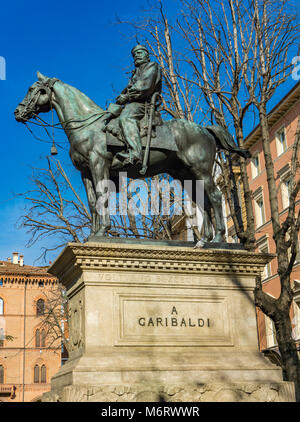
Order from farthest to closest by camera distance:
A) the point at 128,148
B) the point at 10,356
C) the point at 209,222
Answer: the point at 10,356, the point at 209,222, the point at 128,148

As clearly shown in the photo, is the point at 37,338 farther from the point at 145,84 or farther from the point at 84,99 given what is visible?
the point at 145,84

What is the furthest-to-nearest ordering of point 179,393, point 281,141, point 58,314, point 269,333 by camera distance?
point 58,314
point 281,141
point 269,333
point 179,393

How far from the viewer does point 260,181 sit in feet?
139

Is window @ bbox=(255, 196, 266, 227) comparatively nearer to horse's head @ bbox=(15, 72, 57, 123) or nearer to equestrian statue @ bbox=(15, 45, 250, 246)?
equestrian statue @ bbox=(15, 45, 250, 246)

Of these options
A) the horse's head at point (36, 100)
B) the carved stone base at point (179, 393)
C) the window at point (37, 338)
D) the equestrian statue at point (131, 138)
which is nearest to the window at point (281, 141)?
the equestrian statue at point (131, 138)

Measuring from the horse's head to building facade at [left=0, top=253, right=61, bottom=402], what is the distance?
6028 centimetres

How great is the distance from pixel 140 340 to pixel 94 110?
3.98m

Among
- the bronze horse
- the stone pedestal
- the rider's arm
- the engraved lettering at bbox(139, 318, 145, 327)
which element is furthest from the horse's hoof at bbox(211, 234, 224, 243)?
the rider's arm

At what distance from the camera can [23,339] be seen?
72.2 meters

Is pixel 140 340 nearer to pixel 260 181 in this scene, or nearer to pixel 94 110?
pixel 94 110

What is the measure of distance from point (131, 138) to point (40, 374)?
218ft

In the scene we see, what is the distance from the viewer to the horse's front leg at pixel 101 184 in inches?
364

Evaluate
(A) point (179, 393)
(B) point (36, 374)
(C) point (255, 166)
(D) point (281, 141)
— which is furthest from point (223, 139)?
(B) point (36, 374)

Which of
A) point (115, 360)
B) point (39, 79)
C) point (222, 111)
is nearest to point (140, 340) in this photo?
point (115, 360)
